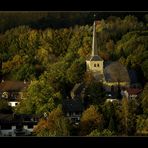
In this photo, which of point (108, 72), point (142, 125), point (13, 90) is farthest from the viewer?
point (108, 72)

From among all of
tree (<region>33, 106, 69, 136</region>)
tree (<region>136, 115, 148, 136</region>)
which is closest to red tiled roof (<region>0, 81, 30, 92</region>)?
tree (<region>33, 106, 69, 136</region>)

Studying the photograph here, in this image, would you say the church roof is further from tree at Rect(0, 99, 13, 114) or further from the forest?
tree at Rect(0, 99, 13, 114)

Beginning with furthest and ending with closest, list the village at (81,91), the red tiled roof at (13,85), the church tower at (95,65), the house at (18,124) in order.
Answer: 1. the church tower at (95,65)
2. the red tiled roof at (13,85)
3. the village at (81,91)
4. the house at (18,124)

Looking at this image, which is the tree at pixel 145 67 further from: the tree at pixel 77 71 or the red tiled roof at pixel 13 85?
the red tiled roof at pixel 13 85

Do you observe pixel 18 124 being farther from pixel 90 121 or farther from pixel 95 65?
pixel 95 65

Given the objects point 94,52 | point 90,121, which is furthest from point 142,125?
point 94,52

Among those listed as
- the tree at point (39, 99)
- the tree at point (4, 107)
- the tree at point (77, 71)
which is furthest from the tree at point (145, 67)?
the tree at point (4, 107)
